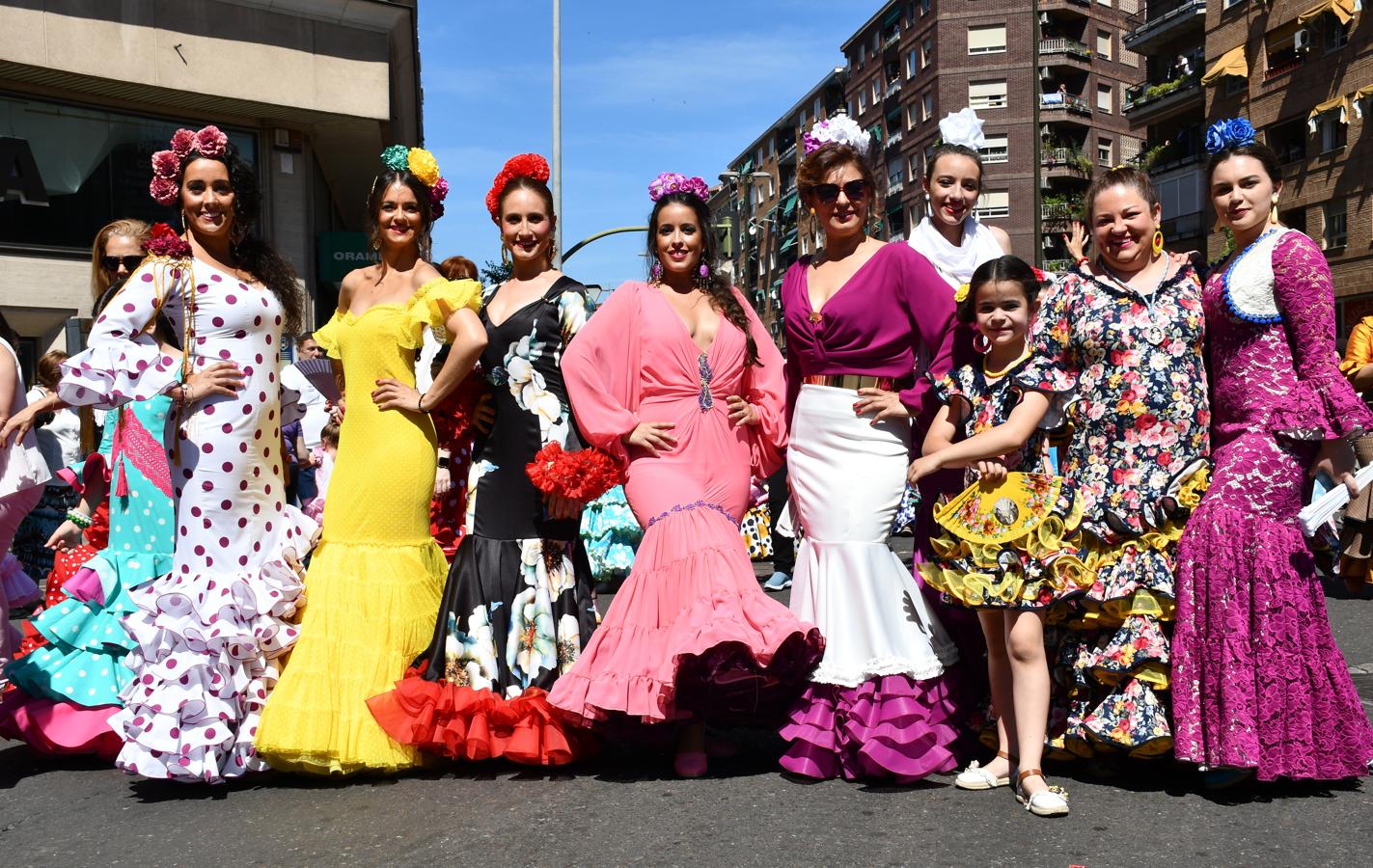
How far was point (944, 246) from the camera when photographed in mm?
5270

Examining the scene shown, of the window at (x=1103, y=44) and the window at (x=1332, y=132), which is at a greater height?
the window at (x=1103, y=44)

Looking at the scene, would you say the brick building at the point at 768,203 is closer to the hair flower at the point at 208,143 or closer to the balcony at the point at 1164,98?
the balcony at the point at 1164,98

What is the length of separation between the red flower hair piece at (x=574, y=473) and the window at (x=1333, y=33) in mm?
34978

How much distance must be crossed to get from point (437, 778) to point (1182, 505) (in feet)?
9.66

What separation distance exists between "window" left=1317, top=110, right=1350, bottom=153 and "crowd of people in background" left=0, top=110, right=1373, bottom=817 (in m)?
32.9

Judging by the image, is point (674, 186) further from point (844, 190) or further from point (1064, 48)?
point (1064, 48)

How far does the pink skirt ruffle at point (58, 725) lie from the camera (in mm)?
4613

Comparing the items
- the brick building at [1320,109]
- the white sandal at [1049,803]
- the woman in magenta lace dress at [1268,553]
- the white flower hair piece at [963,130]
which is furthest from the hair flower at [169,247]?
the brick building at [1320,109]

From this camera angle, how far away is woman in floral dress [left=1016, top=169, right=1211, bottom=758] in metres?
4.11

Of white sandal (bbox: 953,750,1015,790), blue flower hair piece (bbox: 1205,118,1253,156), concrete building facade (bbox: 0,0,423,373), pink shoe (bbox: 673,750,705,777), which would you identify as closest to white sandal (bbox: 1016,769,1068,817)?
white sandal (bbox: 953,750,1015,790)

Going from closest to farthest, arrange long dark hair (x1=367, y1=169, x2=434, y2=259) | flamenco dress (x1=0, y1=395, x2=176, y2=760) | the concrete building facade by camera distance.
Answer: flamenco dress (x1=0, y1=395, x2=176, y2=760) < long dark hair (x1=367, y1=169, x2=434, y2=259) < the concrete building facade

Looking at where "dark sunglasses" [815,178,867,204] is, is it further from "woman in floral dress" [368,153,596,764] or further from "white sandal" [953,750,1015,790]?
"white sandal" [953,750,1015,790]

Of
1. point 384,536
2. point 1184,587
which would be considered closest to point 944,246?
point 1184,587

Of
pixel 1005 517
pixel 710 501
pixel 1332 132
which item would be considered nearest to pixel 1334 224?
pixel 1332 132
